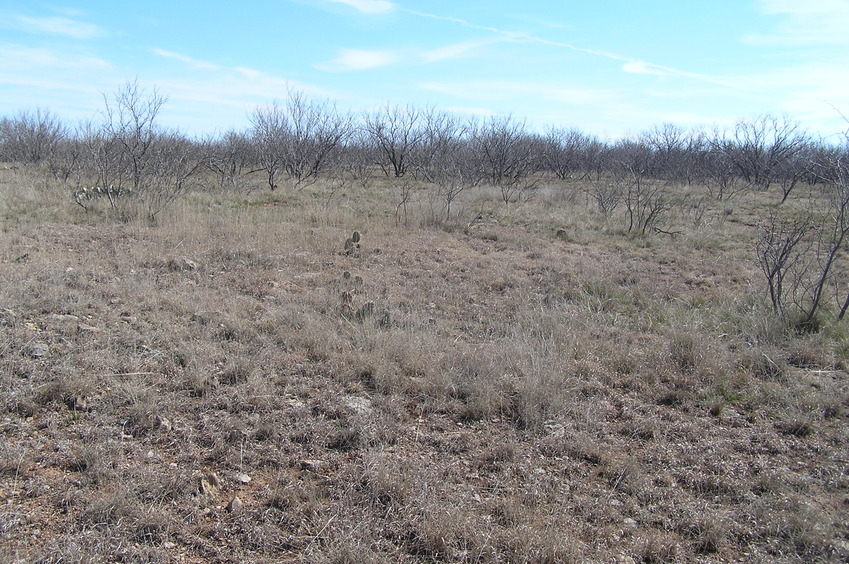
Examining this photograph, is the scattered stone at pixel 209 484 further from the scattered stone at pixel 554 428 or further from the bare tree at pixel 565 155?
the bare tree at pixel 565 155

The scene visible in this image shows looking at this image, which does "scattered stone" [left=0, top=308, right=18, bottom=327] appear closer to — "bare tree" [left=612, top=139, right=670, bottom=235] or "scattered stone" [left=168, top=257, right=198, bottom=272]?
"scattered stone" [left=168, top=257, right=198, bottom=272]

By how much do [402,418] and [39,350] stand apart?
251 centimetres

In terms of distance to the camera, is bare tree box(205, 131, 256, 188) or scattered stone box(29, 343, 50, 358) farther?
bare tree box(205, 131, 256, 188)

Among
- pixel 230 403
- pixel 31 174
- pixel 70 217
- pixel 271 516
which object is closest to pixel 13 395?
pixel 230 403

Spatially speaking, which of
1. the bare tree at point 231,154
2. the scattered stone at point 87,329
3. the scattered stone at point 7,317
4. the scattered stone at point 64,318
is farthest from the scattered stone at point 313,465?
the bare tree at point 231,154

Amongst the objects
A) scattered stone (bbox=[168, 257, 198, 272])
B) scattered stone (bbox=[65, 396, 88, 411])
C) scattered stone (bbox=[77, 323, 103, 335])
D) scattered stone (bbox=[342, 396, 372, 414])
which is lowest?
scattered stone (bbox=[342, 396, 372, 414])

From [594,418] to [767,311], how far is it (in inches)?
126

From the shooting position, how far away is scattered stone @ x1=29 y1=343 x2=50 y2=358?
3.52m

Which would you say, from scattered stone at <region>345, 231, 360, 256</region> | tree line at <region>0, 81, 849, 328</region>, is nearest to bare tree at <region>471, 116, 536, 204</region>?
tree line at <region>0, 81, 849, 328</region>

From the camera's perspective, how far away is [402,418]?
10.6 ft

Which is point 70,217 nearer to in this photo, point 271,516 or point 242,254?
point 242,254

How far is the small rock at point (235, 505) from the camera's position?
232 centimetres

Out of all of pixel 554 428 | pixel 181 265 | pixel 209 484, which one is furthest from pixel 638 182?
pixel 209 484

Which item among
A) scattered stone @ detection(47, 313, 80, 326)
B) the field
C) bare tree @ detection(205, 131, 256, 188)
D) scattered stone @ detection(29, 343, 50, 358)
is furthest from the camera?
bare tree @ detection(205, 131, 256, 188)
